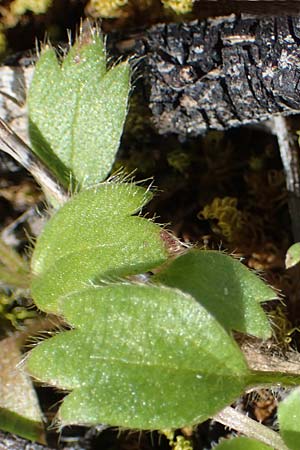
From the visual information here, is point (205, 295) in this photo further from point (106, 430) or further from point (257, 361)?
point (106, 430)

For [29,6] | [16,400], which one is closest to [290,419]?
[16,400]

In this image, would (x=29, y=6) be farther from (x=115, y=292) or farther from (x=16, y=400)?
(x=16, y=400)

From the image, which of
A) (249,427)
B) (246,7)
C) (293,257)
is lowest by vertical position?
(249,427)

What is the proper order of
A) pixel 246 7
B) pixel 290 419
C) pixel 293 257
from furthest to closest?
1. pixel 246 7
2. pixel 293 257
3. pixel 290 419

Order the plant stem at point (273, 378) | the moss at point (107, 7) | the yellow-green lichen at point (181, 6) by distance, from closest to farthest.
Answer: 1. the plant stem at point (273, 378)
2. the yellow-green lichen at point (181, 6)
3. the moss at point (107, 7)

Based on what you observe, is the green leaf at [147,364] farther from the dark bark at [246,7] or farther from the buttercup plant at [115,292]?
the dark bark at [246,7]

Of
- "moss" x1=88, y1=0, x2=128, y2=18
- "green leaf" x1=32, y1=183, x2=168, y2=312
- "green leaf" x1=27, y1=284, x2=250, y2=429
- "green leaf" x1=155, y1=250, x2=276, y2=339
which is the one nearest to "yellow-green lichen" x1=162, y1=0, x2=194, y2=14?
"moss" x1=88, y1=0, x2=128, y2=18

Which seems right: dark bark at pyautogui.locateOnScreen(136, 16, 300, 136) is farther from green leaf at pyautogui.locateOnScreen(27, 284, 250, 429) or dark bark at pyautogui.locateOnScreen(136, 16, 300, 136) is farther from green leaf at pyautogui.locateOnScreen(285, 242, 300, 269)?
green leaf at pyautogui.locateOnScreen(27, 284, 250, 429)

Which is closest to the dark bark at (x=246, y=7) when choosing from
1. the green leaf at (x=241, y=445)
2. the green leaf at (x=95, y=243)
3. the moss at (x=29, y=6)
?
the moss at (x=29, y=6)
